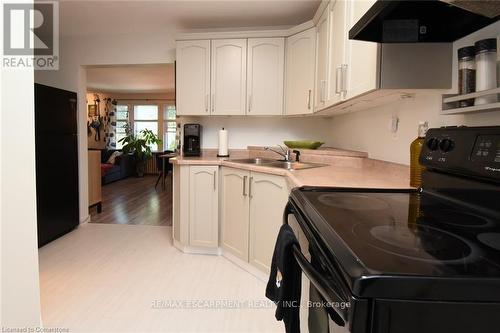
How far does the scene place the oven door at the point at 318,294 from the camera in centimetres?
51

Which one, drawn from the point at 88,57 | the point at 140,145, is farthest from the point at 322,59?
the point at 140,145

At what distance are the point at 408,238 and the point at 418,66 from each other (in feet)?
2.96

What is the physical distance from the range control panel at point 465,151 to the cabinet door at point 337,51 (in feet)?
2.46

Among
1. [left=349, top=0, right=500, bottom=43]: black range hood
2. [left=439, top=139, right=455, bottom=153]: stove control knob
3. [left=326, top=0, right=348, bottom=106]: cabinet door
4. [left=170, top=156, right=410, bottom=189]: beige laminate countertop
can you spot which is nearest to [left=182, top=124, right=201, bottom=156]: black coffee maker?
[left=170, top=156, right=410, bottom=189]: beige laminate countertop

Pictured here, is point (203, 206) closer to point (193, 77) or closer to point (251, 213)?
point (251, 213)

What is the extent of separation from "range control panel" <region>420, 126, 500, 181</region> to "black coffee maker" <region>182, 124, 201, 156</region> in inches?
94.1

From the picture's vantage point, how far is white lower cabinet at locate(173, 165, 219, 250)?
2744mm

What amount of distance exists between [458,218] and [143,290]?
198 centimetres

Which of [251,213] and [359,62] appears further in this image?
[251,213]

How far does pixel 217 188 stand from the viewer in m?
2.75

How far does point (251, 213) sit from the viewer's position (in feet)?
7.93

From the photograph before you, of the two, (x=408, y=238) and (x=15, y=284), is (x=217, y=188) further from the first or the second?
(x=408, y=238)

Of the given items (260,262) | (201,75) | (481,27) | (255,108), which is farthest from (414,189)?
(201,75)

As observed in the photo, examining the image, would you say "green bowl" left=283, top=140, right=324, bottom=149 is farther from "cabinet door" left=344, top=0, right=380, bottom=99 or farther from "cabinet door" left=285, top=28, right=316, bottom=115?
"cabinet door" left=344, top=0, right=380, bottom=99
